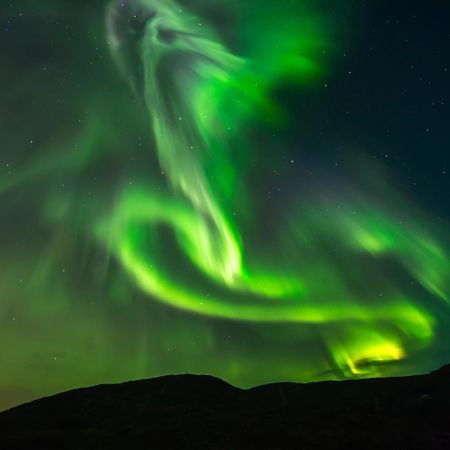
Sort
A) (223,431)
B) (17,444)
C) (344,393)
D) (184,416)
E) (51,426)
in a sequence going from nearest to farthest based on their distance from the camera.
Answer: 1. (17,444)
2. (223,431)
3. (184,416)
4. (51,426)
5. (344,393)

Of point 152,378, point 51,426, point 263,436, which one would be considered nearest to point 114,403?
point 51,426

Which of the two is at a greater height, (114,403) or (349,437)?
(114,403)

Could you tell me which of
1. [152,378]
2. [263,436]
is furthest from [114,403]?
[263,436]

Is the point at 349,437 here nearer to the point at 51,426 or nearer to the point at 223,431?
the point at 223,431

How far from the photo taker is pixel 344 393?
353ft

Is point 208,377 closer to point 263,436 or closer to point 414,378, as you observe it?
point 414,378

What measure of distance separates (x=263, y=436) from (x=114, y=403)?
2458 inches

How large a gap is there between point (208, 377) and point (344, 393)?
150 ft

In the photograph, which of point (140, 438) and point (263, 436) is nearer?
point (263, 436)

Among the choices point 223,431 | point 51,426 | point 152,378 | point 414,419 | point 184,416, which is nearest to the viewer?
point 223,431

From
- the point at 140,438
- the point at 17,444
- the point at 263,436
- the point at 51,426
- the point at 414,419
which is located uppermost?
the point at 51,426

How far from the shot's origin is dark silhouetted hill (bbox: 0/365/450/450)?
192ft

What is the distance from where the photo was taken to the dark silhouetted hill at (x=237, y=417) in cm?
5847

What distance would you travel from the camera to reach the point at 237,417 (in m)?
82.1
